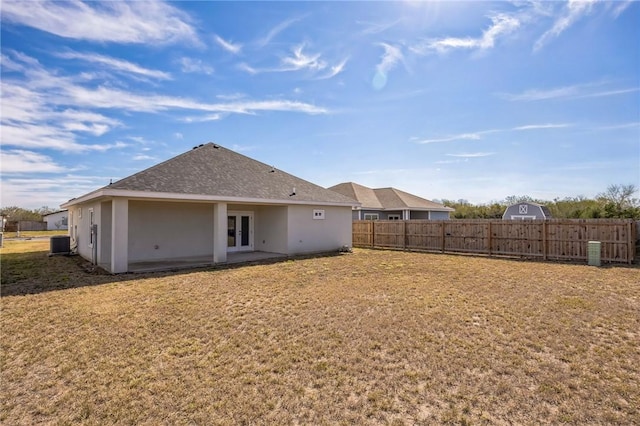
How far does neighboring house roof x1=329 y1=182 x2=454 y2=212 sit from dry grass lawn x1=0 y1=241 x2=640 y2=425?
→ 735 inches

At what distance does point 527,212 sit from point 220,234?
26.8 meters

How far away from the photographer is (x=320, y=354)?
14.2ft

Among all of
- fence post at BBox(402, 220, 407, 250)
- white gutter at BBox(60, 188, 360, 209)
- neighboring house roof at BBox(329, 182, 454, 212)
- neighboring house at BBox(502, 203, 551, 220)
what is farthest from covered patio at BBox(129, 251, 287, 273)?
neighboring house at BBox(502, 203, 551, 220)

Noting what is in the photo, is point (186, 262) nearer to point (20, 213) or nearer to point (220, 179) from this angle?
point (220, 179)

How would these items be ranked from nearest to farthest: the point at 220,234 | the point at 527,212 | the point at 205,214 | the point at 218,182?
the point at 220,234 < the point at 218,182 < the point at 205,214 < the point at 527,212

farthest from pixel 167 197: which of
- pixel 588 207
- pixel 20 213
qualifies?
pixel 20 213

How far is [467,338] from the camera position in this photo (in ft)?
15.9

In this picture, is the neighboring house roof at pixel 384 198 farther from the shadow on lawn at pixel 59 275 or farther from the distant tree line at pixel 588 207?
the shadow on lawn at pixel 59 275

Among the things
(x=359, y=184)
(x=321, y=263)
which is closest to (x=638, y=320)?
(x=321, y=263)

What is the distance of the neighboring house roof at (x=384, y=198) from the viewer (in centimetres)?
2689

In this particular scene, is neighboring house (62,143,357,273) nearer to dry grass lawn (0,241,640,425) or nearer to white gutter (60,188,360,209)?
white gutter (60,188,360,209)

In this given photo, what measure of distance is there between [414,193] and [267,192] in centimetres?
2189

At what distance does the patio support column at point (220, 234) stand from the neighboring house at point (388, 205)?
14.9 meters

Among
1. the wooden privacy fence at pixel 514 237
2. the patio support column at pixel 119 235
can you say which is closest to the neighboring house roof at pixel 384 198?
the wooden privacy fence at pixel 514 237
